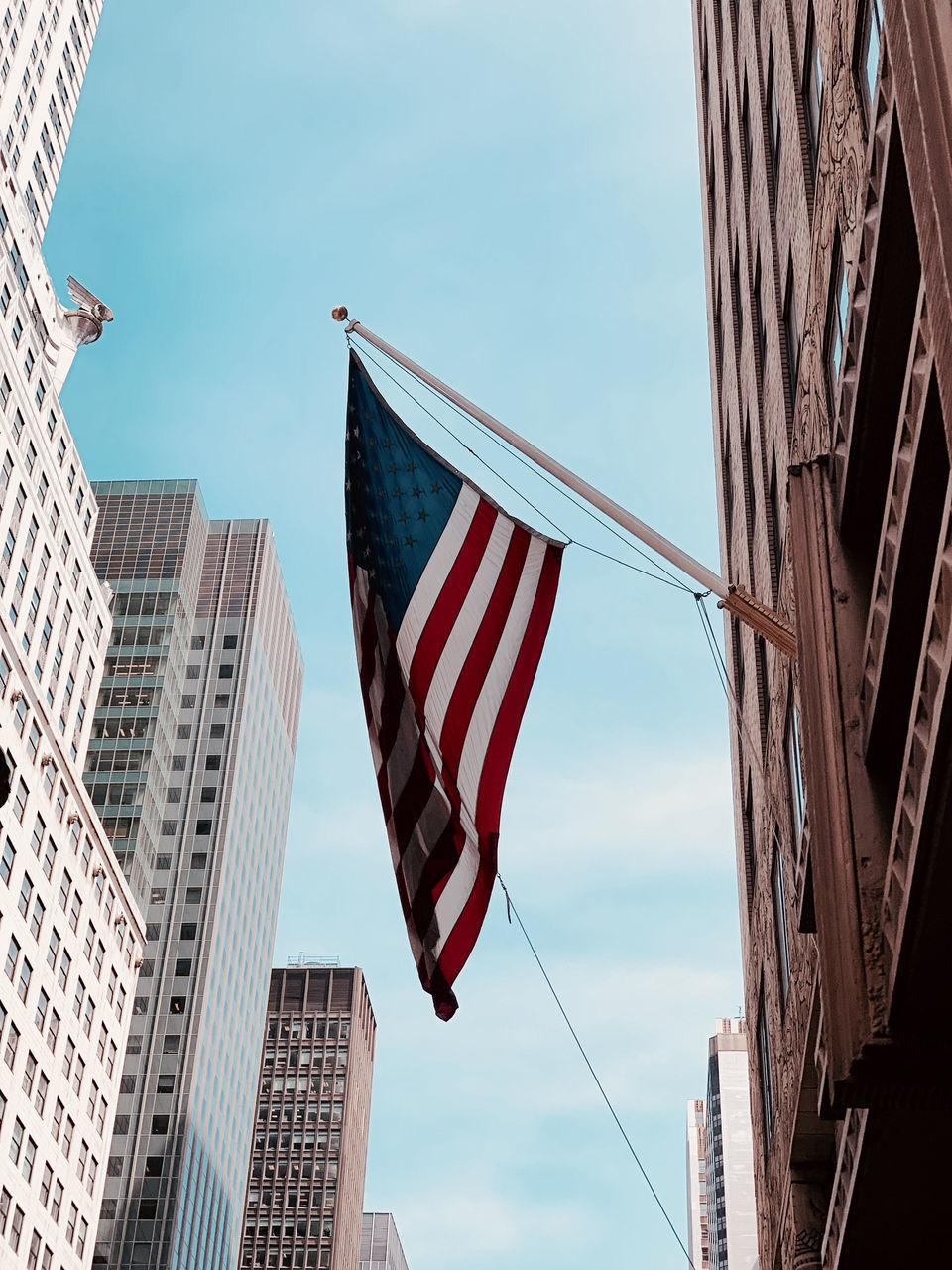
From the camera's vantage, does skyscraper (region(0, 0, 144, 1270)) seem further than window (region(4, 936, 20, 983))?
Yes

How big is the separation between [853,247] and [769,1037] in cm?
1507

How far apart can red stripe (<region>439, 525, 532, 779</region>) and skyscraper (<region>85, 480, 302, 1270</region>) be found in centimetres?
11285

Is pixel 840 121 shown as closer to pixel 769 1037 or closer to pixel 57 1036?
pixel 769 1037

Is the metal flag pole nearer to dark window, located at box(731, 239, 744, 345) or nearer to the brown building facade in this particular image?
the brown building facade

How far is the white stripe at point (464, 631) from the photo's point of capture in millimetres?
15094

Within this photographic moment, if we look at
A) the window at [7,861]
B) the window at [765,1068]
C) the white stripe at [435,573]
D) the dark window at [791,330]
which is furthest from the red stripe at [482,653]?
the window at [7,861]

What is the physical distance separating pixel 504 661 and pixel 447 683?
0.59m

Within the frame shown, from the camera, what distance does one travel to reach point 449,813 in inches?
583

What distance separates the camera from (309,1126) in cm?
16962

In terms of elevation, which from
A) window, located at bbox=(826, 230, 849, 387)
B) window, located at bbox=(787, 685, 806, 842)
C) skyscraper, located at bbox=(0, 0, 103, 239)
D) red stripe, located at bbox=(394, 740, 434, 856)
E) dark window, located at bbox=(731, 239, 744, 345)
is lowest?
red stripe, located at bbox=(394, 740, 434, 856)

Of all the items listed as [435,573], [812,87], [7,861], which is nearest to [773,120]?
[812,87]

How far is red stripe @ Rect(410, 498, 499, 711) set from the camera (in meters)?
15.3

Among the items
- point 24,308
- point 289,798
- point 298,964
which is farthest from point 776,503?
point 298,964

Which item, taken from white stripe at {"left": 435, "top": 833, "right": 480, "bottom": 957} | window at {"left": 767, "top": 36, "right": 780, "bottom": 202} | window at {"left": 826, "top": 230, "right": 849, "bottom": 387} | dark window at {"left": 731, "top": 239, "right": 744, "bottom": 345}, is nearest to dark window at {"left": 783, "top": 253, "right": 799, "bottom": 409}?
window at {"left": 767, "top": 36, "right": 780, "bottom": 202}
